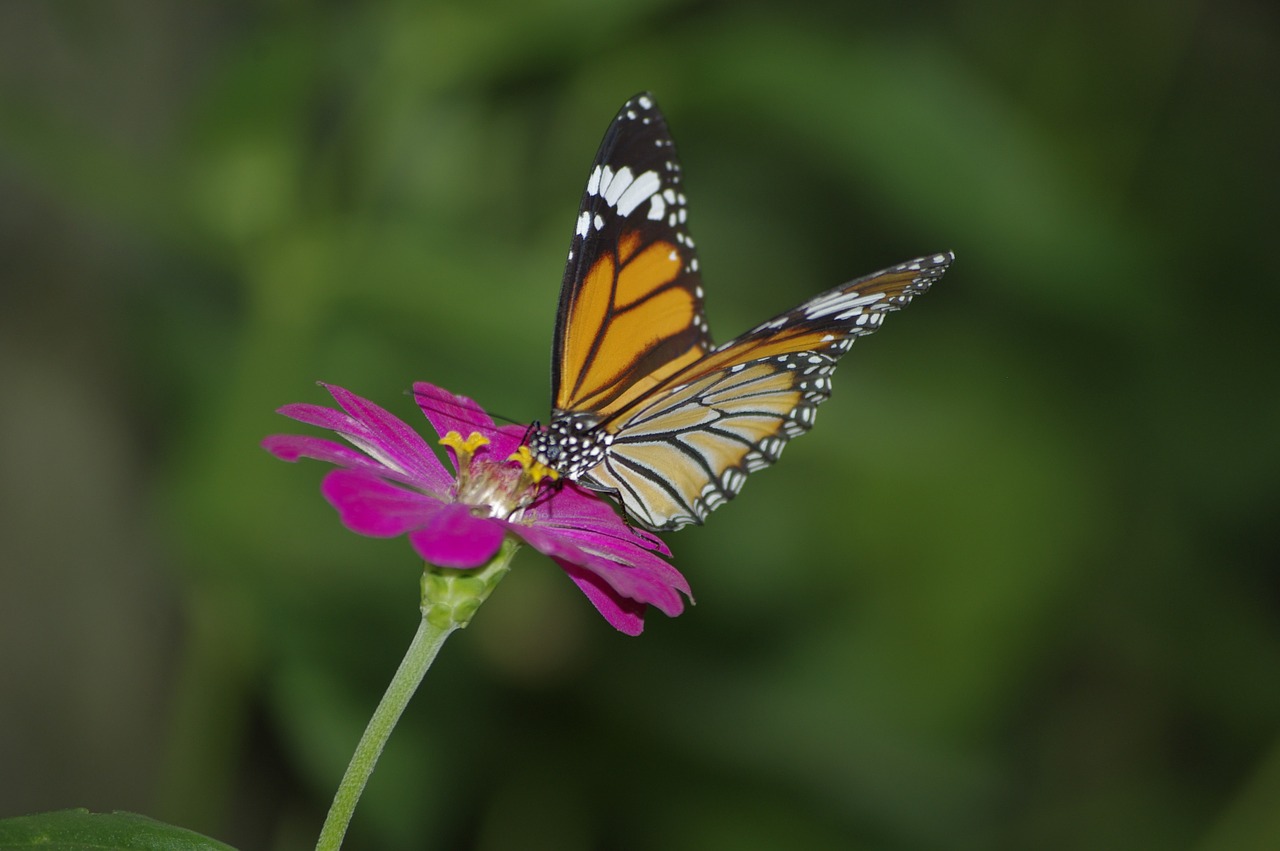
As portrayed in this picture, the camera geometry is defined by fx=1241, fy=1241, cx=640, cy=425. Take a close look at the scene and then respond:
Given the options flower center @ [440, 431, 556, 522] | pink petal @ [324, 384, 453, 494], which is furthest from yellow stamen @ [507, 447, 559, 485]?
pink petal @ [324, 384, 453, 494]

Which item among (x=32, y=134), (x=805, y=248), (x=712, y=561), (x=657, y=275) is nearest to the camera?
(x=657, y=275)

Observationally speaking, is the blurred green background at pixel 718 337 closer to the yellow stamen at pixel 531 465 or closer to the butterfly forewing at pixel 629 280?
the butterfly forewing at pixel 629 280

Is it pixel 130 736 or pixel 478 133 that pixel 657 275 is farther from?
pixel 130 736

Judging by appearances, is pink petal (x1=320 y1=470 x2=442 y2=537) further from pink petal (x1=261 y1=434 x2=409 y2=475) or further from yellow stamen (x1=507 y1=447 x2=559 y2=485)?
yellow stamen (x1=507 y1=447 x2=559 y2=485)

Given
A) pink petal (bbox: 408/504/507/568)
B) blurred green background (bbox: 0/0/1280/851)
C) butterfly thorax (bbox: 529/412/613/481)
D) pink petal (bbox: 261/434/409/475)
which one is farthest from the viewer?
blurred green background (bbox: 0/0/1280/851)

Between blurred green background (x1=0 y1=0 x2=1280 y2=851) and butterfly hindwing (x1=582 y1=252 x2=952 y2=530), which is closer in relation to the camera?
butterfly hindwing (x1=582 y1=252 x2=952 y2=530)

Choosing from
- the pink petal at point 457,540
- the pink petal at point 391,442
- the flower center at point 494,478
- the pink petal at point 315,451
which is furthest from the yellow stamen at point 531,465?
the pink petal at point 457,540

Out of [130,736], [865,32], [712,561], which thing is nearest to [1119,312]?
[865,32]
